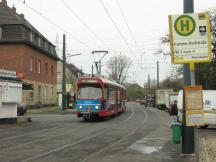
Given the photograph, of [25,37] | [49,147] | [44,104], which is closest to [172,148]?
[49,147]

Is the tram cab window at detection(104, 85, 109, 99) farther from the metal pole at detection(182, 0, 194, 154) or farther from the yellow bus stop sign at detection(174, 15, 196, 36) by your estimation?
the yellow bus stop sign at detection(174, 15, 196, 36)

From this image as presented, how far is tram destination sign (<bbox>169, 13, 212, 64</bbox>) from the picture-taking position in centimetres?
862

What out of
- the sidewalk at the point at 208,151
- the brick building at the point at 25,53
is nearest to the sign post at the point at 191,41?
the sidewalk at the point at 208,151

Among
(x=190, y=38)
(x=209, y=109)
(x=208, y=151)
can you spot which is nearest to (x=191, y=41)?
(x=190, y=38)

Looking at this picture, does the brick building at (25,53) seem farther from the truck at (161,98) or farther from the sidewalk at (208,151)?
the sidewalk at (208,151)

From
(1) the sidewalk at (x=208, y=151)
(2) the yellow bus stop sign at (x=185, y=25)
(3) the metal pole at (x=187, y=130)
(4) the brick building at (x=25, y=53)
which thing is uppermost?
(4) the brick building at (x=25, y=53)

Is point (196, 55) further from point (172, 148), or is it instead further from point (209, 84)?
point (209, 84)

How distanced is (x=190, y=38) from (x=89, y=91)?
2078 centimetres

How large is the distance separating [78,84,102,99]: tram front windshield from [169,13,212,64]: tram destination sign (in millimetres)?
20105

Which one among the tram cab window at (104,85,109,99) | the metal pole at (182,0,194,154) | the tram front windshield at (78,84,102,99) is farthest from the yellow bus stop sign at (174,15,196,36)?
the tram cab window at (104,85,109,99)

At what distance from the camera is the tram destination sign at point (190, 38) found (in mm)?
8625

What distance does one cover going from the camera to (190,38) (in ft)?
28.8

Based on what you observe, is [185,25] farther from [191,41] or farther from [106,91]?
[106,91]

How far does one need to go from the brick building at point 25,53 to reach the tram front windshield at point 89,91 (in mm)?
19752
